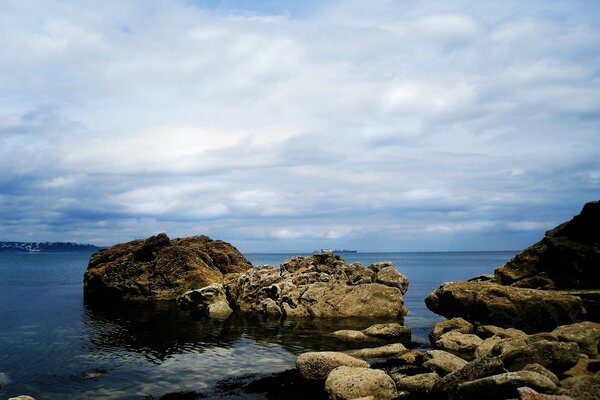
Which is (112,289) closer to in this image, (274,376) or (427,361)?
(274,376)

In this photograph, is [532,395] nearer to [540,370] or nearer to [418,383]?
[540,370]

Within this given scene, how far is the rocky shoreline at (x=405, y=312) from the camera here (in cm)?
1864

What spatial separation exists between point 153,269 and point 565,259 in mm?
50700

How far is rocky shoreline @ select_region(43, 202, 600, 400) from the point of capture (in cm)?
1864

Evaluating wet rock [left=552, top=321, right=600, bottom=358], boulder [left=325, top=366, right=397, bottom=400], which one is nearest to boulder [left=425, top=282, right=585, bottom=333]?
wet rock [left=552, top=321, right=600, bottom=358]

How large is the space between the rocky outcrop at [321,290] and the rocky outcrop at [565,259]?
12.1 metres

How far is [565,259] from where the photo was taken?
3547cm

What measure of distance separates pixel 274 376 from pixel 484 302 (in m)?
16.8

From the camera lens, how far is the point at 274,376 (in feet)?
80.1

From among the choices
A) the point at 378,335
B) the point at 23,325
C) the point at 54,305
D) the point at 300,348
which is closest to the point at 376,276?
the point at 378,335

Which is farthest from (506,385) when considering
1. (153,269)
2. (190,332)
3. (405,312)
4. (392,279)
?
(153,269)

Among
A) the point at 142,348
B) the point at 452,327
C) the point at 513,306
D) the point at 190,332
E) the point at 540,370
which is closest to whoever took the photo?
the point at 540,370

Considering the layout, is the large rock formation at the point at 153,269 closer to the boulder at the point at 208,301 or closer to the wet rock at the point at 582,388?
the boulder at the point at 208,301

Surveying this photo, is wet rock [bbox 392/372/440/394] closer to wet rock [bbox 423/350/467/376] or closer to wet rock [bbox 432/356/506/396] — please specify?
wet rock [bbox 432/356/506/396]
